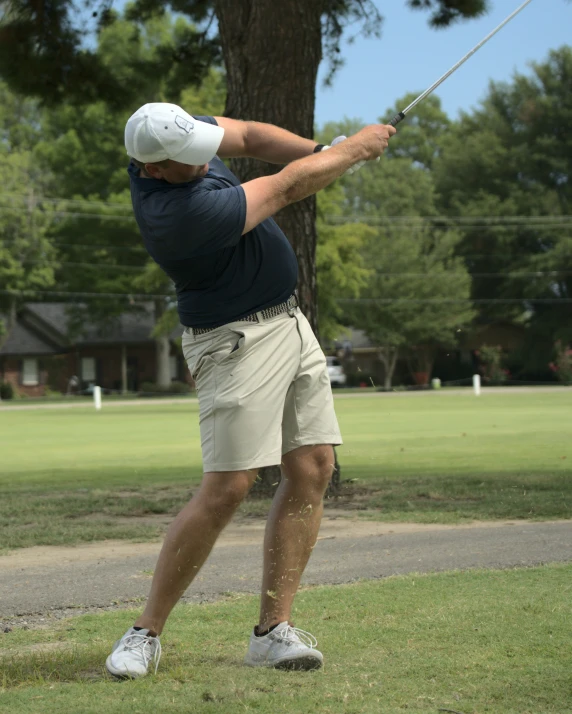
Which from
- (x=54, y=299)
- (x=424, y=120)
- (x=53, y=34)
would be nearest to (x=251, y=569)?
(x=53, y=34)

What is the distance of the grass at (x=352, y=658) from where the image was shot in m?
3.44

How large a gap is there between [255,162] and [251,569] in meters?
5.02

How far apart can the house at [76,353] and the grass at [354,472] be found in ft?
131

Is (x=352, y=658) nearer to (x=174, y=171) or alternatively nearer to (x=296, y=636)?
(x=296, y=636)

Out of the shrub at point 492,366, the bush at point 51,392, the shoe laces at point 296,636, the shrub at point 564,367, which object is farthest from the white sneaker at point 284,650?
the bush at point 51,392

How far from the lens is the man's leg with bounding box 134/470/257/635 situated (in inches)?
159

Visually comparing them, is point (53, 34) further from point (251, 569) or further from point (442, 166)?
point (442, 166)

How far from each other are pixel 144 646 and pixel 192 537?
17.0 inches

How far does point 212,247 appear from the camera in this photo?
12.7 ft

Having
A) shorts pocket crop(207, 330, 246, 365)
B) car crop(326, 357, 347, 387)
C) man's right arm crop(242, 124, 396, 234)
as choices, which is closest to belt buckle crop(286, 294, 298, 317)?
shorts pocket crop(207, 330, 246, 365)

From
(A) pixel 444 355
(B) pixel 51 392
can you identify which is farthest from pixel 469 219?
(B) pixel 51 392

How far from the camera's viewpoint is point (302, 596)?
17.3ft

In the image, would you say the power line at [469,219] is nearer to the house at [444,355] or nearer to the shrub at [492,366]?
the house at [444,355]

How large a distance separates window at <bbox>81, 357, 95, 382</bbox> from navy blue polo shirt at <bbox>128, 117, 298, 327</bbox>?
217 feet
